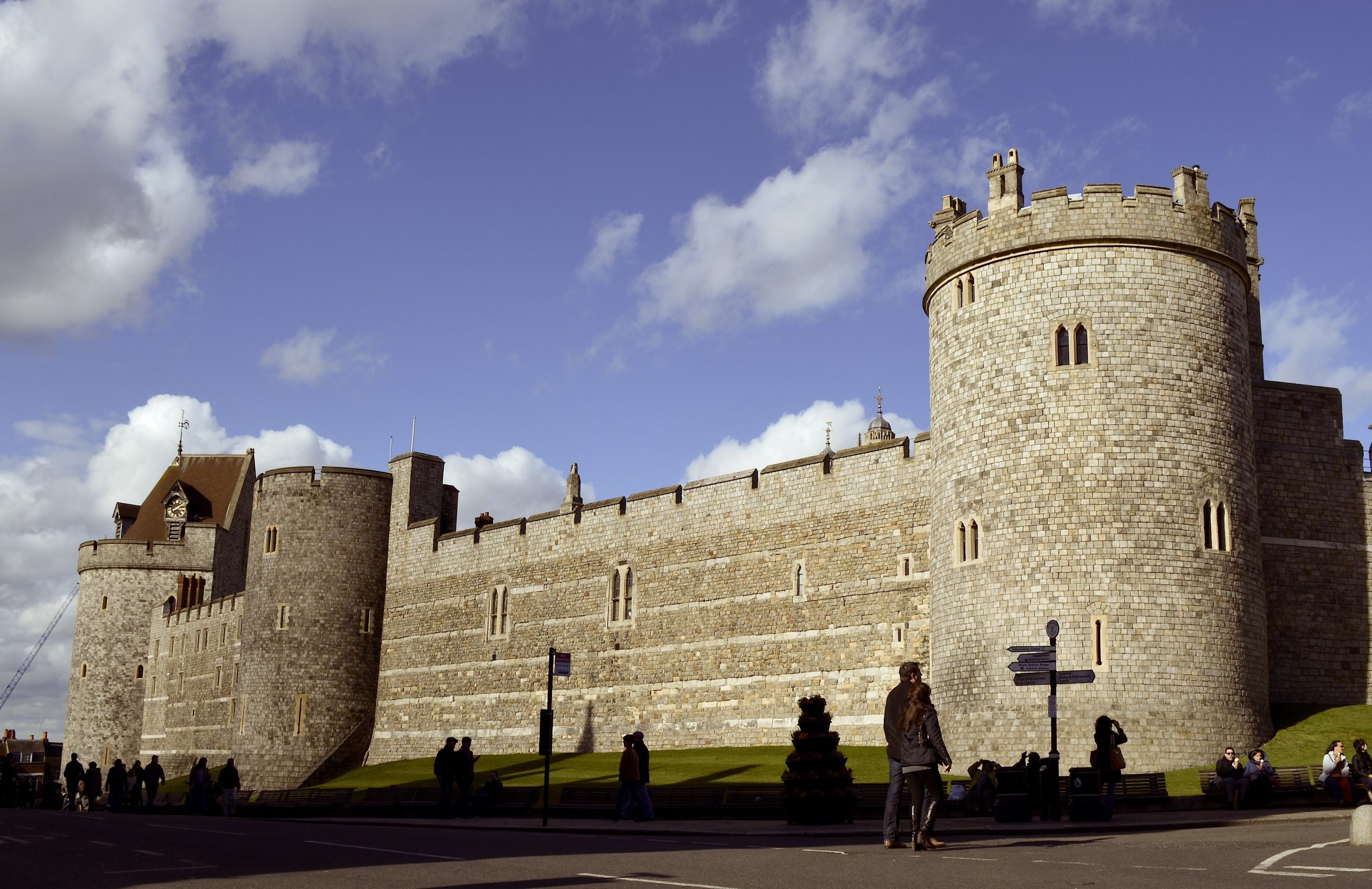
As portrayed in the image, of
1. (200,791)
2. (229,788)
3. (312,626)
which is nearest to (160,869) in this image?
(229,788)

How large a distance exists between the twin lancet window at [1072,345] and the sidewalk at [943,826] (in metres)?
8.62

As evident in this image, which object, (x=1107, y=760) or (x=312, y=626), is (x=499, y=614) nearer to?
(x=312, y=626)

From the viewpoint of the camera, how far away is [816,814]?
1758cm

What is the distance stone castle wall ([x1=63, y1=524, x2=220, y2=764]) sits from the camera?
195 ft

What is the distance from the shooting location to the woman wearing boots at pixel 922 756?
12.2m

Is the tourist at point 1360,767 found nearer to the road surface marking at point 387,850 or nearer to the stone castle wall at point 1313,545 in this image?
the stone castle wall at point 1313,545

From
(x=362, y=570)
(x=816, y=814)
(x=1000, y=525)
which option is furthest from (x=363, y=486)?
(x=816, y=814)

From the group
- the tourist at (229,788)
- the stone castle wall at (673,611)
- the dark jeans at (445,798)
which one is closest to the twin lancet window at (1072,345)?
the stone castle wall at (673,611)

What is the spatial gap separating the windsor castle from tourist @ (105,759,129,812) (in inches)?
407

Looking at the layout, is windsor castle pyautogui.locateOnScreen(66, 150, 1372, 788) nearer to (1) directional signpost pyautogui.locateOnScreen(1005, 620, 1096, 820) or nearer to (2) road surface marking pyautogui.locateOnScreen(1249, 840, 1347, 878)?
(1) directional signpost pyautogui.locateOnScreen(1005, 620, 1096, 820)

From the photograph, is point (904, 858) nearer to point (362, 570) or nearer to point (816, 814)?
point (816, 814)

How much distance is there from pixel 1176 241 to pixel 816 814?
42.4ft

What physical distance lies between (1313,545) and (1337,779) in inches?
362

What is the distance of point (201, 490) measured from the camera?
67.1 m
